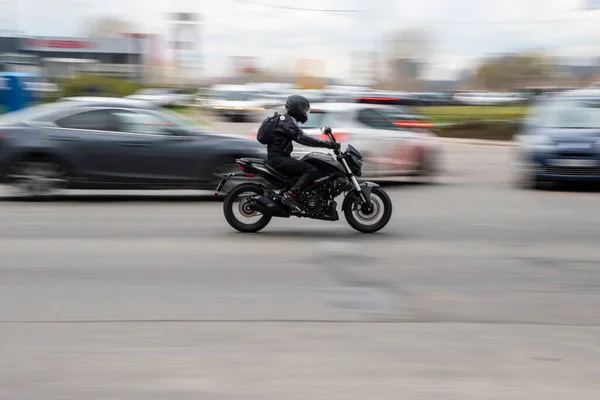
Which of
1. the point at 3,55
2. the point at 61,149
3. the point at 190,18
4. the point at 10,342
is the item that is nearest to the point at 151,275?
the point at 10,342

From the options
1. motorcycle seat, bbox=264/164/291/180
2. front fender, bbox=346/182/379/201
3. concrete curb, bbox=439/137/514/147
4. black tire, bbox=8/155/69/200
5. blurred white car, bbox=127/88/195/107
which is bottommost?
concrete curb, bbox=439/137/514/147

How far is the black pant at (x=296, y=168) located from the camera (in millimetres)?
10344

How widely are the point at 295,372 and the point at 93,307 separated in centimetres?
223

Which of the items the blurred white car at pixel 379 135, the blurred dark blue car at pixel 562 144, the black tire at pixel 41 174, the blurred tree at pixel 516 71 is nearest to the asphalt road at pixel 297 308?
the black tire at pixel 41 174

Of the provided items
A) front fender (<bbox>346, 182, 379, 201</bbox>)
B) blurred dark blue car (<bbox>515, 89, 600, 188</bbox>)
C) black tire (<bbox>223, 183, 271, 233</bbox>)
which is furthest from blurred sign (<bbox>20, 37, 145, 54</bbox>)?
front fender (<bbox>346, 182, 379, 201</bbox>)

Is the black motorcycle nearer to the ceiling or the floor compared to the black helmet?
nearer to the floor

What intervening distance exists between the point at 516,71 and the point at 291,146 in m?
52.4

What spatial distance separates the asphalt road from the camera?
16.1 ft

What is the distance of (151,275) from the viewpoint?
7.99 metres

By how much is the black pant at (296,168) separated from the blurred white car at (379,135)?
4562 mm

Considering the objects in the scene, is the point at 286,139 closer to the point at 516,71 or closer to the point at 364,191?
the point at 364,191

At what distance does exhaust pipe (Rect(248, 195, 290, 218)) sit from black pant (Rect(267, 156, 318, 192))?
0.28 metres

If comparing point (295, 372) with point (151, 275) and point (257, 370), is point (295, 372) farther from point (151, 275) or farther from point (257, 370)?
point (151, 275)

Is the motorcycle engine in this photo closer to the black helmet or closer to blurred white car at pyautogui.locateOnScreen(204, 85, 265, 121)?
the black helmet
